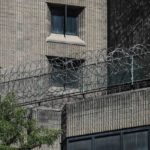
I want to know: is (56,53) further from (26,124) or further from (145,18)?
(26,124)

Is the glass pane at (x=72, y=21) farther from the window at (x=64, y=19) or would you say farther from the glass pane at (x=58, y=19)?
the glass pane at (x=58, y=19)

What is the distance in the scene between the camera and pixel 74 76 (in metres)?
35.9

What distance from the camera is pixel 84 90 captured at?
35.8 m

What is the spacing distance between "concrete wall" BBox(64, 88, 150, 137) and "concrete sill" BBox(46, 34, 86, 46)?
27.1ft

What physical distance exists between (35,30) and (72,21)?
2.15 m

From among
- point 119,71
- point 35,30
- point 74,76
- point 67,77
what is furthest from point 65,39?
point 119,71

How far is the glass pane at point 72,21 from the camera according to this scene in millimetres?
42625

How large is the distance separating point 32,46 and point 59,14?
2.46 meters

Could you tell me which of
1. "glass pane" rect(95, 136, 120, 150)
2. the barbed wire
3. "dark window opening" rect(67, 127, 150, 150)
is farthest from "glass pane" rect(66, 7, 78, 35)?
"glass pane" rect(95, 136, 120, 150)

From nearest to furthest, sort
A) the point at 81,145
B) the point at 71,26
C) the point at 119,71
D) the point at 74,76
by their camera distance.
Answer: the point at 81,145 < the point at 119,71 < the point at 74,76 < the point at 71,26

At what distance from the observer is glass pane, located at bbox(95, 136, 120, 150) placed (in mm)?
32188

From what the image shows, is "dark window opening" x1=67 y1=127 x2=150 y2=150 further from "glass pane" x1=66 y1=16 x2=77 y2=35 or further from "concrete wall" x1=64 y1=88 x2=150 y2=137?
"glass pane" x1=66 y1=16 x2=77 y2=35

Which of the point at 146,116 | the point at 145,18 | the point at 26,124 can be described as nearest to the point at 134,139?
the point at 146,116

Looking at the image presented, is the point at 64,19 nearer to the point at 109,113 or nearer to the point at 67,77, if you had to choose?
the point at 67,77
